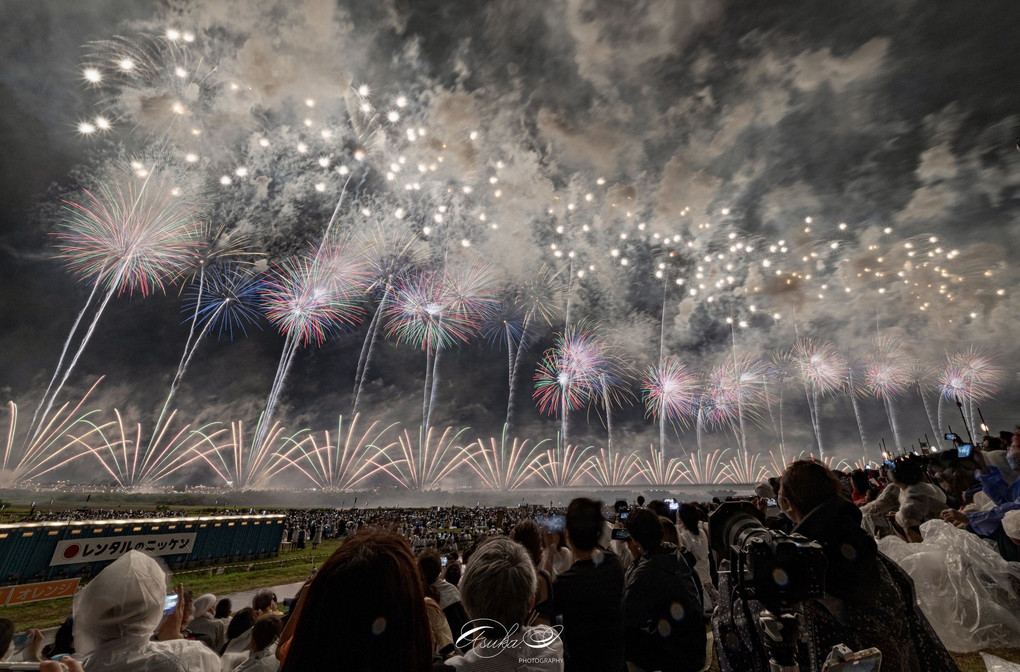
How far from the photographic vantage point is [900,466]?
19.2ft

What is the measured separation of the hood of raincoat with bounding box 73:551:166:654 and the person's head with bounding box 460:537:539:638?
208cm

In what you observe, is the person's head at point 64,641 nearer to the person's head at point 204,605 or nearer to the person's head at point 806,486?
the person's head at point 204,605

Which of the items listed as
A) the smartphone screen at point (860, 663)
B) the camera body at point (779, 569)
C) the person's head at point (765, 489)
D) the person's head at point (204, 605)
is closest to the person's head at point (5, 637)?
the person's head at point (204, 605)

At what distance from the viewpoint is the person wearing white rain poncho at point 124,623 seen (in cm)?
255

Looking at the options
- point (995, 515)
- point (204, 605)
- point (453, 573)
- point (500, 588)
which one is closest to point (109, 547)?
point (204, 605)

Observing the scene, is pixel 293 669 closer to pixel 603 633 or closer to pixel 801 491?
Result: pixel 603 633

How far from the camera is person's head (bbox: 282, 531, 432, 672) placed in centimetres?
174

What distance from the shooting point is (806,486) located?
2.72 m

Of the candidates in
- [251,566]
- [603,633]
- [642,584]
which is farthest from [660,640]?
[251,566]

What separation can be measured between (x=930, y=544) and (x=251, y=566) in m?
33.7

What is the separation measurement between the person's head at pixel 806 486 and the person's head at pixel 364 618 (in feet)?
7.77

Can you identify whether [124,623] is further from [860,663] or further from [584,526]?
[860,663]

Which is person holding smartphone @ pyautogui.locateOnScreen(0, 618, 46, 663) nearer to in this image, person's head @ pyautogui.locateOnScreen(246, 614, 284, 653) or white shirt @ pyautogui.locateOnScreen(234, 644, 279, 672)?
person's head @ pyautogui.locateOnScreen(246, 614, 284, 653)

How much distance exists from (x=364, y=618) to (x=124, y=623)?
208 cm
